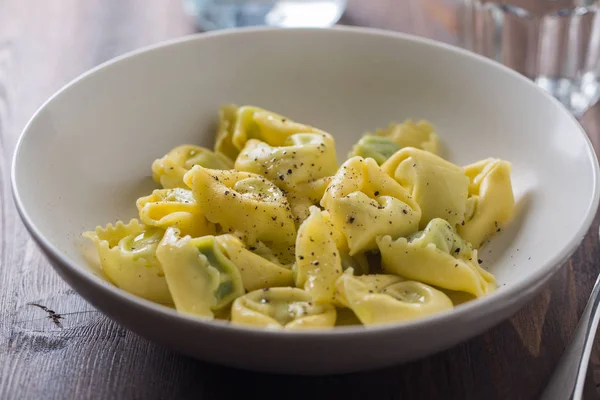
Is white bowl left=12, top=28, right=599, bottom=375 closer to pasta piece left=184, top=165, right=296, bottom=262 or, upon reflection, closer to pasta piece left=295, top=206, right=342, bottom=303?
pasta piece left=295, top=206, right=342, bottom=303

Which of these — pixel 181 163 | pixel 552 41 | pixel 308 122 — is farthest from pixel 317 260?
pixel 552 41

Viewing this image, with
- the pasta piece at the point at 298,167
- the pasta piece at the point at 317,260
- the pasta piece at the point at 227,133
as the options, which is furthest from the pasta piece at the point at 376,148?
the pasta piece at the point at 317,260

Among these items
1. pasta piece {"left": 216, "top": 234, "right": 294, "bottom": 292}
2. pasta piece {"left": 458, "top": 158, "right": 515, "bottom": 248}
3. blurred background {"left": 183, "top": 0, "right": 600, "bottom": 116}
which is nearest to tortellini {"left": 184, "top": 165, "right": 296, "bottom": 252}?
pasta piece {"left": 216, "top": 234, "right": 294, "bottom": 292}

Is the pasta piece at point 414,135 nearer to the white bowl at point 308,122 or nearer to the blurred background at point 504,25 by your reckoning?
the white bowl at point 308,122

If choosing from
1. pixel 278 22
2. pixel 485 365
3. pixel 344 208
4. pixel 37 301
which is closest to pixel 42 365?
pixel 37 301

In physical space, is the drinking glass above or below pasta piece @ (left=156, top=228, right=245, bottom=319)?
below
